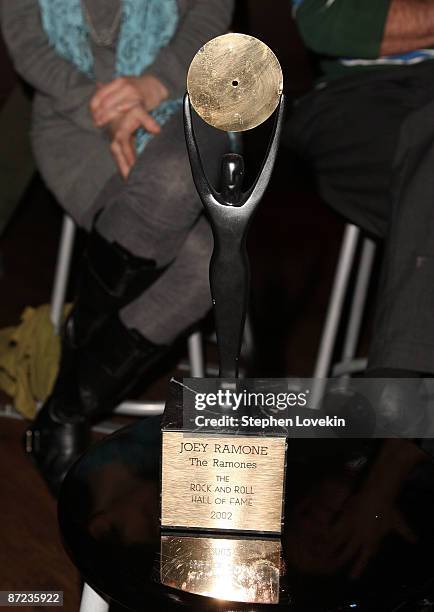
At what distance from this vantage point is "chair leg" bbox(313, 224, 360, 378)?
1.44m

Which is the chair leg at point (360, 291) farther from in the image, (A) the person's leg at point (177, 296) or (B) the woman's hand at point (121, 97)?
(B) the woman's hand at point (121, 97)

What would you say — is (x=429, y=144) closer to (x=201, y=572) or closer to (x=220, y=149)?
(x=220, y=149)

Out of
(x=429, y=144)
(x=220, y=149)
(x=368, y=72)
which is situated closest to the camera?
(x=220, y=149)

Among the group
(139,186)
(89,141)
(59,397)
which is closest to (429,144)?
(139,186)

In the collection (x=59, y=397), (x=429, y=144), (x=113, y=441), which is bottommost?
(x=59, y=397)

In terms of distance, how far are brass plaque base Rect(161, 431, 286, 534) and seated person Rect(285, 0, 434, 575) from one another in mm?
338

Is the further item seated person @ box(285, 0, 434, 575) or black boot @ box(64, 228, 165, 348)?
black boot @ box(64, 228, 165, 348)

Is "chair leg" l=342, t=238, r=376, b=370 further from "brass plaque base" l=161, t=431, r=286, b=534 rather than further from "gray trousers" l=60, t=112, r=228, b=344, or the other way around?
"brass plaque base" l=161, t=431, r=286, b=534

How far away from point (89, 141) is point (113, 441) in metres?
0.61

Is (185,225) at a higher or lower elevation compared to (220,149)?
lower

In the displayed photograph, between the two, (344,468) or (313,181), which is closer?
(344,468)

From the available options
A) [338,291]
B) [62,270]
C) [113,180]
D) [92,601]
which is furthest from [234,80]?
[62,270]

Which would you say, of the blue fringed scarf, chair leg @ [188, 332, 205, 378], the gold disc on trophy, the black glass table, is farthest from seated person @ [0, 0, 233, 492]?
the gold disc on trophy

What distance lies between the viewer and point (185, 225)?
4.17 ft
